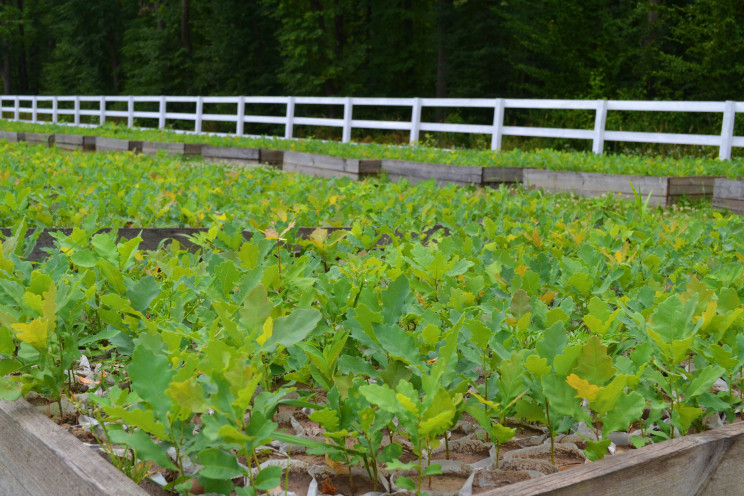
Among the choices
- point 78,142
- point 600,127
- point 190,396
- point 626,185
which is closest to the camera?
point 190,396

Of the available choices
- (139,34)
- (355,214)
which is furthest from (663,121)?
(139,34)

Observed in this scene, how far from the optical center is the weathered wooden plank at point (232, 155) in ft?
44.5

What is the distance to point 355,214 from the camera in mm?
4629

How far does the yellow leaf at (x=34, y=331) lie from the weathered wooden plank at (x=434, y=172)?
292 inches

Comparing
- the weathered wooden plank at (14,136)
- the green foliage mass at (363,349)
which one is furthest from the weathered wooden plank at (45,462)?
the weathered wooden plank at (14,136)

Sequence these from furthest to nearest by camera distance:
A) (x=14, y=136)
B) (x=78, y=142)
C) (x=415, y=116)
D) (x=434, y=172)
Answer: (x=14, y=136)
(x=78, y=142)
(x=415, y=116)
(x=434, y=172)

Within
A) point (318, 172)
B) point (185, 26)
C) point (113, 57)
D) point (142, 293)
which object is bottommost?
Answer: point (318, 172)

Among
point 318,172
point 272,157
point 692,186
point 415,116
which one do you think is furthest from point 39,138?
point 692,186

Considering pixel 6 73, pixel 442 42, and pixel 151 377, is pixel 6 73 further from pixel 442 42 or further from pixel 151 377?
pixel 151 377

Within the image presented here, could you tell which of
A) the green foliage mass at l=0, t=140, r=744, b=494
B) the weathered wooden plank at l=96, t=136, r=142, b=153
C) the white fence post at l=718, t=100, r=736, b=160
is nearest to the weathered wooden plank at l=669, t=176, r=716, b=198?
the white fence post at l=718, t=100, r=736, b=160

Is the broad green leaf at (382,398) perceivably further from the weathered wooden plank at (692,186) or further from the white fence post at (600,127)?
the white fence post at (600,127)

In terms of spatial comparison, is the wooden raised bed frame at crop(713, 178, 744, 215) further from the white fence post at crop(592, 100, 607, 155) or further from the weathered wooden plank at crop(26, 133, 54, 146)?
the weathered wooden plank at crop(26, 133, 54, 146)

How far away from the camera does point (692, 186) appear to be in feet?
27.3

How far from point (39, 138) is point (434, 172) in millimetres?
12375
